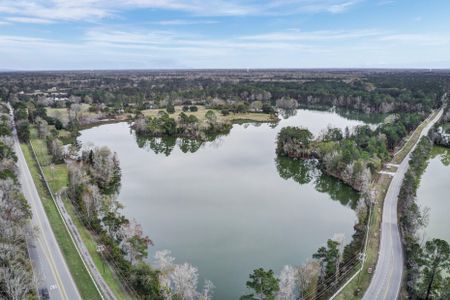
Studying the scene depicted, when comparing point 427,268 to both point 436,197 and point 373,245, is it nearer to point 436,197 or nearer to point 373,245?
point 373,245

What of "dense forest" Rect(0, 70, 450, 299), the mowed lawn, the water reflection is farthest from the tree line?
the mowed lawn

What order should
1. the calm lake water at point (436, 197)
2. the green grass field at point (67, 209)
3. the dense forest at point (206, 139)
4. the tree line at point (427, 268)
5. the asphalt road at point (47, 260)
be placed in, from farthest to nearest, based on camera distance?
the calm lake water at point (436, 197)
the green grass field at point (67, 209)
the dense forest at point (206, 139)
the asphalt road at point (47, 260)
the tree line at point (427, 268)

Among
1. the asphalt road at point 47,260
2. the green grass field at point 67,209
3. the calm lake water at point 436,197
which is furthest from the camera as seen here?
the calm lake water at point 436,197

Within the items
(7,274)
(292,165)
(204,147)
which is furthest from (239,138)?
(7,274)

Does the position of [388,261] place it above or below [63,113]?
below

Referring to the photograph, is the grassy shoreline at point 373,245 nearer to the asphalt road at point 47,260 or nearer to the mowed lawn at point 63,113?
the asphalt road at point 47,260

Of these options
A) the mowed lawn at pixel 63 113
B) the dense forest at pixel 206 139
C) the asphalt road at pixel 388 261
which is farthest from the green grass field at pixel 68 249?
the mowed lawn at pixel 63 113

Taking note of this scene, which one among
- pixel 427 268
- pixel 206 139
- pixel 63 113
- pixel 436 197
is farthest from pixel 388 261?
pixel 63 113
